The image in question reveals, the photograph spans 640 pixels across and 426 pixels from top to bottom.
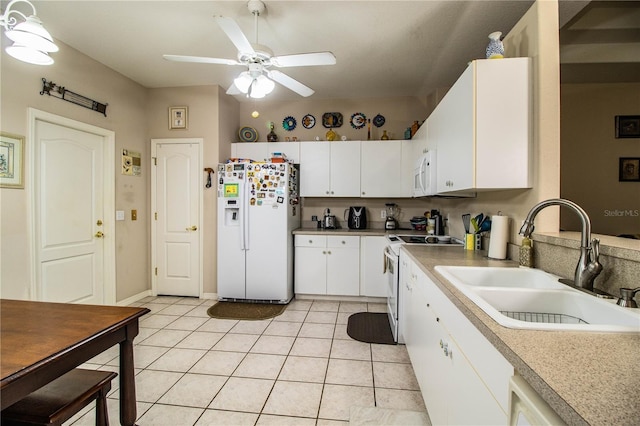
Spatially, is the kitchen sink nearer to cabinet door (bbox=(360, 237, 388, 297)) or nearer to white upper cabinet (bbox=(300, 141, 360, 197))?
cabinet door (bbox=(360, 237, 388, 297))

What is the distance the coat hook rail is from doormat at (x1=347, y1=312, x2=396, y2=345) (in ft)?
11.7

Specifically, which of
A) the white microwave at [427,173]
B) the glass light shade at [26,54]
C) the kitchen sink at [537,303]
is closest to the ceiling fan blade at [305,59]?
the white microwave at [427,173]

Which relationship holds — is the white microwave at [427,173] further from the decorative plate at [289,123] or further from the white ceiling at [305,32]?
the decorative plate at [289,123]

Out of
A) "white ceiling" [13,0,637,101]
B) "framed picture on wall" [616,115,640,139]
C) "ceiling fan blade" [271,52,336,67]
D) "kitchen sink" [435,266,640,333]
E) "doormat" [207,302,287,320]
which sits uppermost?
"white ceiling" [13,0,637,101]

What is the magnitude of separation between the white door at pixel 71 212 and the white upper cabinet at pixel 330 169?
233 cm

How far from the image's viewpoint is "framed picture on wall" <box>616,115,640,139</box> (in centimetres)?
271

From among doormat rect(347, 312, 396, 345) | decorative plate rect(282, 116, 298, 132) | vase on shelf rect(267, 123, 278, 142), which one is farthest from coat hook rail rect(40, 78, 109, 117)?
doormat rect(347, 312, 396, 345)

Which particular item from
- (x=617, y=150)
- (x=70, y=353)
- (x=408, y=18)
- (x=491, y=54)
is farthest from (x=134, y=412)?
(x=617, y=150)

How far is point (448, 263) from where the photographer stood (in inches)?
68.0

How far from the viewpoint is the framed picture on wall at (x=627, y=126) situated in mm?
2707

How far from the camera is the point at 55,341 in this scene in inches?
41.9

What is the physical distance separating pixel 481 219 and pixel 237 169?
2745 mm

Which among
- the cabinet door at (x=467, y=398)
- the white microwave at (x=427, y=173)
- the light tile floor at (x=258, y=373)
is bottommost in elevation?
the light tile floor at (x=258, y=373)

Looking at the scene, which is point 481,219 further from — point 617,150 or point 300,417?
point 300,417
